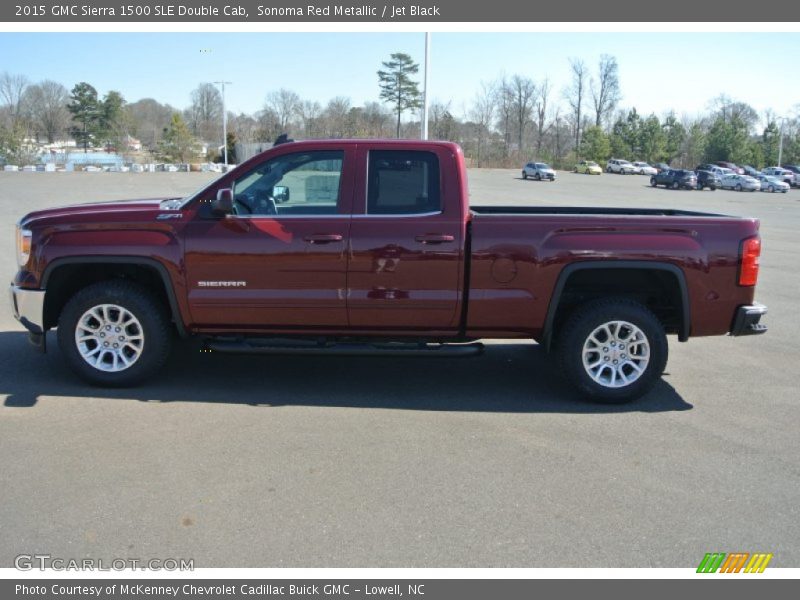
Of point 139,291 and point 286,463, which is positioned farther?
point 139,291

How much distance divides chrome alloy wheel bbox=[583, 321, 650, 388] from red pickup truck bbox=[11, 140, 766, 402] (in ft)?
0.04

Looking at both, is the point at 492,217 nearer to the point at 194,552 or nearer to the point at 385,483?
the point at 385,483

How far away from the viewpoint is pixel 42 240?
224 inches

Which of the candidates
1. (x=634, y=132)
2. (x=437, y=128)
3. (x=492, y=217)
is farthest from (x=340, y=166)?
(x=634, y=132)

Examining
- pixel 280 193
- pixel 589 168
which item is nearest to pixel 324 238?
pixel 280 193

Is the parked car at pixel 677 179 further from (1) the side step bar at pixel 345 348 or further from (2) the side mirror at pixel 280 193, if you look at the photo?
(2) the side mirror at pixel 280 193

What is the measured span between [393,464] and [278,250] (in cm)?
199

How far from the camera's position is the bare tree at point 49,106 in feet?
277

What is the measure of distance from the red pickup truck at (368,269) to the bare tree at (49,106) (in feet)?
289

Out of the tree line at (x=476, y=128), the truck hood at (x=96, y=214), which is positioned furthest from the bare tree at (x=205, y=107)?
the truck hood at (x=96, y=214)

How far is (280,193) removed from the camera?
5.82 m

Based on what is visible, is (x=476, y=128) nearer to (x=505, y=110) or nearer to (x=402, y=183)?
(x=505, y=110)

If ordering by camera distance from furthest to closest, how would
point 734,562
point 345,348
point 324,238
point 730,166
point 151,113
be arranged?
point 151,113, point 730,166, point 345,348, point 324,238, point 734,562

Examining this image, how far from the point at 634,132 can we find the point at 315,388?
305ft
